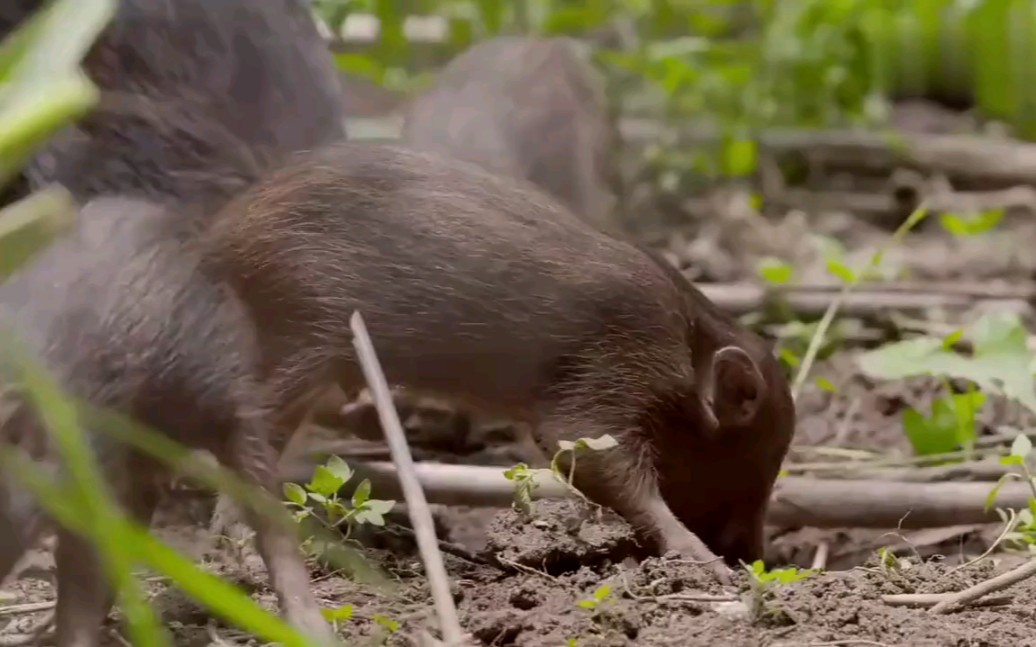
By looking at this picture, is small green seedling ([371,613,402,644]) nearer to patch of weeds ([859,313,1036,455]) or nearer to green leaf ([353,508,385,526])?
green leaf ([353,508,385,526])

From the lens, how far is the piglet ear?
2.40m

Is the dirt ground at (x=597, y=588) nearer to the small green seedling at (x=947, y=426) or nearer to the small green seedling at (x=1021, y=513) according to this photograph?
the small green seedling at (x=1021, y=513)

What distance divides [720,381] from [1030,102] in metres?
3.53

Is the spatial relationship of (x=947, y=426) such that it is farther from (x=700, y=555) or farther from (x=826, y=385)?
(x=700, y=555)

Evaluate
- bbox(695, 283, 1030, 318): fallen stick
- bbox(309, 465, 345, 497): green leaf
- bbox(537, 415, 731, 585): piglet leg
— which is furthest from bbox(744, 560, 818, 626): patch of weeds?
bbox(695, 283, 1030, 318): fallen stick

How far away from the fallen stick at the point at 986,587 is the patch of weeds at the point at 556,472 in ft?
1.86

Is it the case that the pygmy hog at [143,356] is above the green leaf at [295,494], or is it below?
above

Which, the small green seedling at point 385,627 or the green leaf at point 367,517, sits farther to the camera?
the green leaf at point 367,517

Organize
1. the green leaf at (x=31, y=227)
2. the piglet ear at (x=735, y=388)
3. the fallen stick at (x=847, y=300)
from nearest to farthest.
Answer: the green leaf at (x=31, y=227)
the piglet ear at (x=735, y=388)
the fallen stick at (x=847, y=300)

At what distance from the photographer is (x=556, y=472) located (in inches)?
77.4

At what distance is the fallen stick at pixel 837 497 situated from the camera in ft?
6.96

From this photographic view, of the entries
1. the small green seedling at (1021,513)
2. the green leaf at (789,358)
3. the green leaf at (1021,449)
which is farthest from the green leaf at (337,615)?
the green leaf at (789,358)

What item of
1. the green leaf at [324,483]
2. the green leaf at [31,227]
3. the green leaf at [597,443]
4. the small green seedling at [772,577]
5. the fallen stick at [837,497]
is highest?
the green leaf at [31,227]

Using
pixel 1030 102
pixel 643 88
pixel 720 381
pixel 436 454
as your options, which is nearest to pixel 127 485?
pixel 436 454
